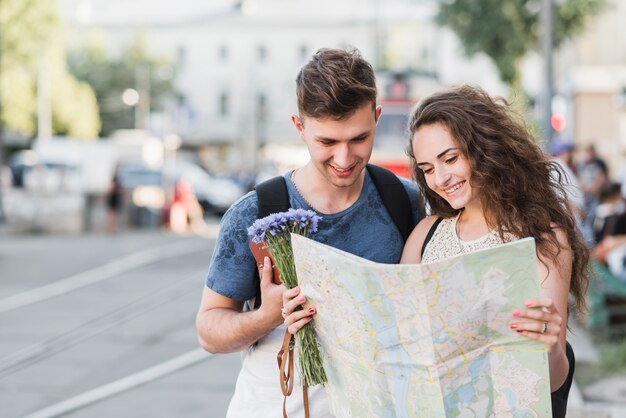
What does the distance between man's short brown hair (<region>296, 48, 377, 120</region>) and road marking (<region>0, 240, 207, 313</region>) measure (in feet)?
32.2

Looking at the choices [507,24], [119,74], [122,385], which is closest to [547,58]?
[122,385]

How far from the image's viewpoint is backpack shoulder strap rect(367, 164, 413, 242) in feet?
10.2

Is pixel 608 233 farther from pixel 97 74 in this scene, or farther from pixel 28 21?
pixel 97 74

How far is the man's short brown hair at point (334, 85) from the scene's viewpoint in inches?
A: 110

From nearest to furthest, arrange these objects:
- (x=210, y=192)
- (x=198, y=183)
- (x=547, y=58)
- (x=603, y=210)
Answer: (x=603, y=210) < (x=547, y=58) < (x=210, y=192) < (x=198, y=183)

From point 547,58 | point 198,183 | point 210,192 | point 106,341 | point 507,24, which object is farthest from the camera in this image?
point 198,183

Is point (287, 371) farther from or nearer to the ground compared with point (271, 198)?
nearer to the ground

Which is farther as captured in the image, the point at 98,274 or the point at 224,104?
the point at 224,104

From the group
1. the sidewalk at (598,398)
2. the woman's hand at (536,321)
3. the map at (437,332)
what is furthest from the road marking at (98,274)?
the woman's hand at (536,321)

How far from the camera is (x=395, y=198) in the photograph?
313 cm

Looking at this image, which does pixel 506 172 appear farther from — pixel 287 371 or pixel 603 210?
pixel 603 210

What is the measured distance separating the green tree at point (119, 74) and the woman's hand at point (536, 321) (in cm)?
6434

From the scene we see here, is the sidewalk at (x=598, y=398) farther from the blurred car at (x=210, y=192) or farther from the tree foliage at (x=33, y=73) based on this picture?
the blurred car at (x=210, y=192)

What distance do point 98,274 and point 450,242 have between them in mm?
13237
